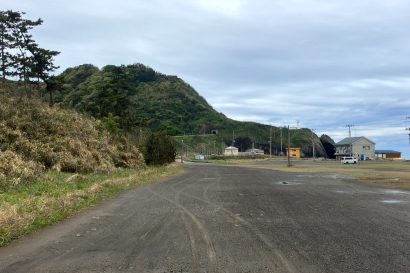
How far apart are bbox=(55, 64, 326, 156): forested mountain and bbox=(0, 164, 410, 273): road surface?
42983 millimetres

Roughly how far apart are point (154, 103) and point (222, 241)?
13106 centimetres

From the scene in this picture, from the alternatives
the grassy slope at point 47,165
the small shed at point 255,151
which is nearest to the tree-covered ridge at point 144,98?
the grassy slope at point 47,165

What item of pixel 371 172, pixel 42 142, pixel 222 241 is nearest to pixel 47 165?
pixel 42 142

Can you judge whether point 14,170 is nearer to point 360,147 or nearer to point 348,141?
point 360,147

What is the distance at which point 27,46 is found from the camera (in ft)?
143

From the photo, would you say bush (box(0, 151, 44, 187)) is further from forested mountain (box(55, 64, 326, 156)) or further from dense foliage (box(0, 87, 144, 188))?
forested mountain (box(55, 64, 326, 156))

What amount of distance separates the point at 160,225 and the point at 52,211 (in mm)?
3510

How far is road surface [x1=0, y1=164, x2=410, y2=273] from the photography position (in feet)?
24.2

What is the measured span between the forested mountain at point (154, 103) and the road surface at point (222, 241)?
4298 cm

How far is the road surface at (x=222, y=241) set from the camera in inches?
290

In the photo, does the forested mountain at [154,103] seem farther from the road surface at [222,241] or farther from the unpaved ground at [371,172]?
the road surface at [222,241]

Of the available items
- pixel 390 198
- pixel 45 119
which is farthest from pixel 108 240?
pixel 45 119

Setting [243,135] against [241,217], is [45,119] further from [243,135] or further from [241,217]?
[243,135]

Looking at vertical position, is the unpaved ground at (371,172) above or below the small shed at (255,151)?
below
